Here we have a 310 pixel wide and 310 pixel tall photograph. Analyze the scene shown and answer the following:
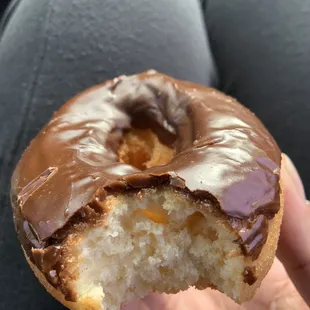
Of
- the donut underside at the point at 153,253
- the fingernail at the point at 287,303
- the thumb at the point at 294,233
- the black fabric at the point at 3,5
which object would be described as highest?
the black fabric at the point at 3,5

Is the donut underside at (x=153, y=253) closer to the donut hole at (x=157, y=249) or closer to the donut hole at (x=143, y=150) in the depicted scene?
the donut hole at (x=157, y=249)

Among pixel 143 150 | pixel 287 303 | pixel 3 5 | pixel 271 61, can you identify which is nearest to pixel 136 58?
pixel 271 61

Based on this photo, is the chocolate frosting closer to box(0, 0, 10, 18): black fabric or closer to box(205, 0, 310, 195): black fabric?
box(205, 0, 310, 195): black fabric

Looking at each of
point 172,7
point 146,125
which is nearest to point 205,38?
point 172,7

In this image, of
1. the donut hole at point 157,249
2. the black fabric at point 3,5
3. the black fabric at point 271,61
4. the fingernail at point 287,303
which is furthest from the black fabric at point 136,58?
the donut hole at point 157,249

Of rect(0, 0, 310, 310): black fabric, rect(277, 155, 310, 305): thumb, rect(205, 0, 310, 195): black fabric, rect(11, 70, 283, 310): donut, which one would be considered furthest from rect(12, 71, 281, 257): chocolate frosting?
rect(205, 0, 310, 195): black fabric

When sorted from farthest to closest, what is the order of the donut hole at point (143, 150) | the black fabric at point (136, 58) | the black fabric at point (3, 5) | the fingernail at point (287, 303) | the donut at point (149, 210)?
the black fabric at point (3, 5) → the black fabric at point (136, 58) → the fingernail at point (287, 303) → the donut hole at point (143, 150) → the donut at point (149, 210)

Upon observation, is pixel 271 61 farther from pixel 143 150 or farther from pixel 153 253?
pixel 153 253

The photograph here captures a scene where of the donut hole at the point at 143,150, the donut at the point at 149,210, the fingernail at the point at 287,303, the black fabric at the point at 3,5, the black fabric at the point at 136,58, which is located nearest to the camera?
the donut at the point at 149,210
